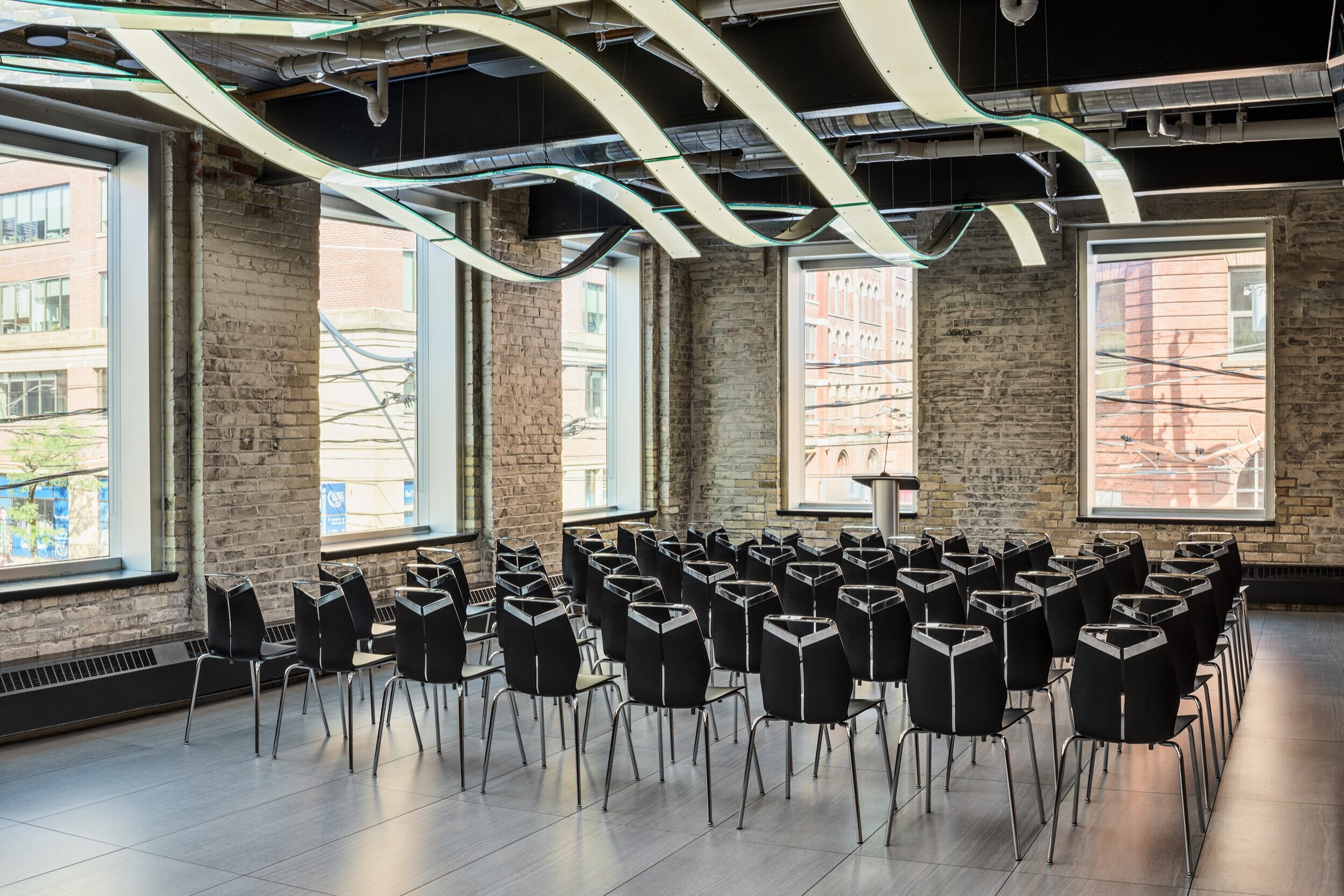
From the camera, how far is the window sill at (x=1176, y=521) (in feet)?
38.8

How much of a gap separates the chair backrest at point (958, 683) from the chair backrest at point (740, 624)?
1.35m

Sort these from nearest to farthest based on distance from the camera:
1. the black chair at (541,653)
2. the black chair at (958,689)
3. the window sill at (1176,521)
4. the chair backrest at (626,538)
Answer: the black chair at (958,689), the black chair at (541,653), the chair backrest at (626,538), the window sill at (1176,521)

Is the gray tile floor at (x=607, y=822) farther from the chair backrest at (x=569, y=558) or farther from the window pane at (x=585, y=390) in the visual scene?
the window pane at (x=585, y=390)

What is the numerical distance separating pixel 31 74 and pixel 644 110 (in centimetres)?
273

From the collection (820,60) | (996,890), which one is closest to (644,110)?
(820,60)

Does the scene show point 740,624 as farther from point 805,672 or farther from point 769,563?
point 769,563

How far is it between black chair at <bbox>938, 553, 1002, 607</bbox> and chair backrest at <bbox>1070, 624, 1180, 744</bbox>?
263 cm

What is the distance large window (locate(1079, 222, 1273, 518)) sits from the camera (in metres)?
12.2

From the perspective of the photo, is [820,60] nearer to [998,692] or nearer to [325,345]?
[998,692]

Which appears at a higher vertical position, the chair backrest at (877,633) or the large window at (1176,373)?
the large window at (1176,373)

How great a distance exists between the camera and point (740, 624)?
20.2 ft

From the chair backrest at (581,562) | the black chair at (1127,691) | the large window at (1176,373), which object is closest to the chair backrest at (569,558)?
the chair backrest at (581,562)

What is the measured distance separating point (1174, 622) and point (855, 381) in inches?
352

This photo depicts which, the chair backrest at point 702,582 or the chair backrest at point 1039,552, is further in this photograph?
the chair backrest at point 1039,552
